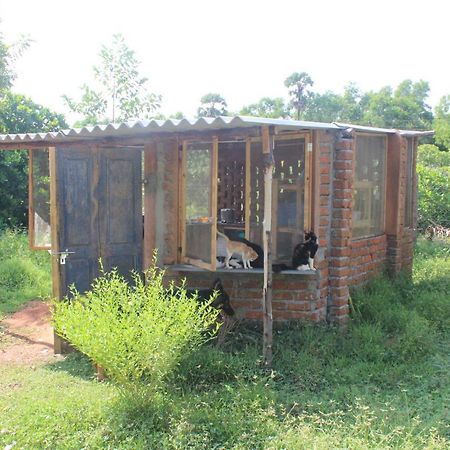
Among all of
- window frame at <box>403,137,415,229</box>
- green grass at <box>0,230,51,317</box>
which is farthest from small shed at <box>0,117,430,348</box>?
green grass at <box>0,230,51,317</box>

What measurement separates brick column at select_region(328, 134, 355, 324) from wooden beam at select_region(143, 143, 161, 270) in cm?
192

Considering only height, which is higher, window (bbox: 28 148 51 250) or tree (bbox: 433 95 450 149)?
tree (bbox: 433 95 450 149)

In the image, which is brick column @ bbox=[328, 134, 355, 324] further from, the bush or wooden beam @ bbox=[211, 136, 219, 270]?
the bush

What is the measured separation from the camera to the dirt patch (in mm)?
6070

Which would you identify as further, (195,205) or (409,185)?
(409,185)

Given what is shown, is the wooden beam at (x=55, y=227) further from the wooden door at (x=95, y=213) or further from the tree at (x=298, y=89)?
the tree at (x=298, y=89)

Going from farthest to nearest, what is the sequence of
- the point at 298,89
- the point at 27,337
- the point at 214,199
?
1. the point at 298,89
2. the point at 27,337
3. the point at 214,199

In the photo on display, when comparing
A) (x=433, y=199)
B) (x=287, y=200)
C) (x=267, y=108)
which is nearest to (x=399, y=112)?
(x=267, y=108)

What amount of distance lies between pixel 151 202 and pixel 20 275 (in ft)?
13.7

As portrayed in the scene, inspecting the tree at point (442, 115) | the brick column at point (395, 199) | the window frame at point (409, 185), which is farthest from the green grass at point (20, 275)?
the tree at point (442, 115)

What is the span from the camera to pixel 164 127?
5.00 m

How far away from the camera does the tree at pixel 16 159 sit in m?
12.7

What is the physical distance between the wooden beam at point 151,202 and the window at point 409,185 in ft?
12.6

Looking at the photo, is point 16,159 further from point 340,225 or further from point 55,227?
point 340,225
